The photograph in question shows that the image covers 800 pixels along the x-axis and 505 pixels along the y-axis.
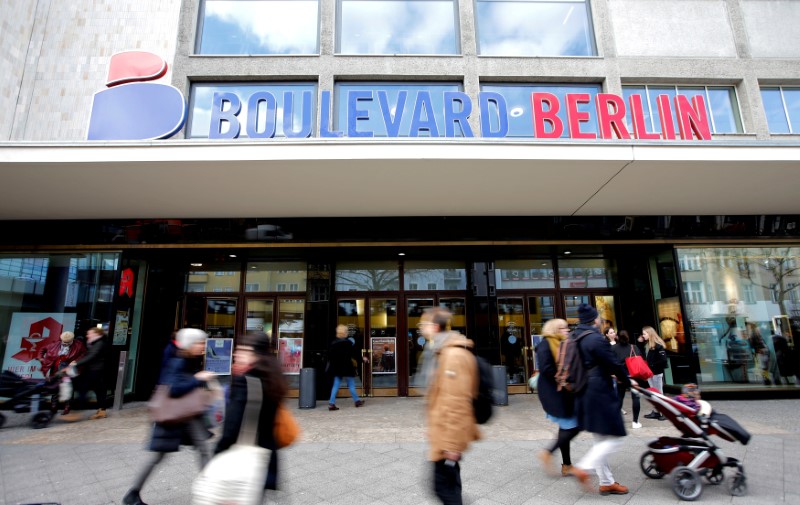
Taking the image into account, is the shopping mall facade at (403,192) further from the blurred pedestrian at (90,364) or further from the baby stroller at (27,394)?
the blurred pedestrian at (90,364)

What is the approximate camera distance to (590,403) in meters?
3.94

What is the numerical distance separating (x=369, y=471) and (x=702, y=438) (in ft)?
11.3

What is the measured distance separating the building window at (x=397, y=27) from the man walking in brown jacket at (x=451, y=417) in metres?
10.1

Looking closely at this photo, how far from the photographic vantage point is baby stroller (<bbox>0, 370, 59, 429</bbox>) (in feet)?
24.1

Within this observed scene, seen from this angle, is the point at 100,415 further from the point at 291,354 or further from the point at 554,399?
the point at 554,399

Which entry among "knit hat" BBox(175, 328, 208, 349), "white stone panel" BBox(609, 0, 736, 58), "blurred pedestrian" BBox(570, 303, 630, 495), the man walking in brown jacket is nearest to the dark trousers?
the man walking in brown jacket

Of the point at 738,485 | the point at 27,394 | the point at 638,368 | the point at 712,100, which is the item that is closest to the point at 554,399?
the point at 738,485

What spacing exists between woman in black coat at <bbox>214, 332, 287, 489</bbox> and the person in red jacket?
24.0ft

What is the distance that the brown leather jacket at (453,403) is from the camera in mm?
2779

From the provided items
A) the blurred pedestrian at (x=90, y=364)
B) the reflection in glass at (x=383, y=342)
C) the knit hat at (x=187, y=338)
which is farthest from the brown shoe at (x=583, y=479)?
the blurred pedestrian at (x=90, y=364)

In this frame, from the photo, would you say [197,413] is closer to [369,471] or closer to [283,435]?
[283,435]

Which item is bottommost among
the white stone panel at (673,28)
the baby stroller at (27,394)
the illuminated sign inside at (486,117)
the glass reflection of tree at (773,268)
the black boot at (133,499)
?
the black boot at (133,499)

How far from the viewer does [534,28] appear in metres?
11.4

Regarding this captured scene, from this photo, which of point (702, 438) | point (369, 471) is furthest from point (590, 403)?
point (369, 471)
